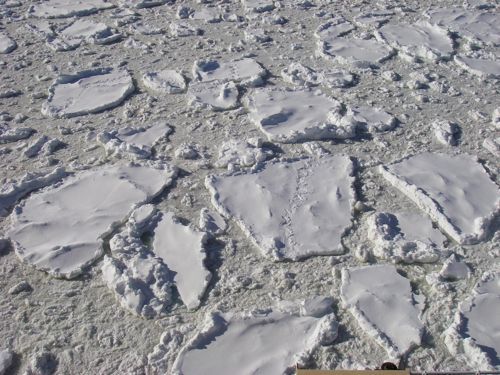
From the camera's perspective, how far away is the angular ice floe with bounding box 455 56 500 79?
3.07 meters

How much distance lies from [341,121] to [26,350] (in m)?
1.70

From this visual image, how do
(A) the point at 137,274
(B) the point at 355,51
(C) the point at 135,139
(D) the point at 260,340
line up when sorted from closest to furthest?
(D) the point at 260,340 → (A) the point at 137,274 → (C) the point at 135,139 → (B) the point at 355,51

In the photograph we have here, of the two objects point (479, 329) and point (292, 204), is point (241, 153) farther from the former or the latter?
point (479, 329)

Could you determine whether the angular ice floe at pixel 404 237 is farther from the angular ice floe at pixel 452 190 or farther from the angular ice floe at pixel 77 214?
the angular ice floe at pixel 77 214

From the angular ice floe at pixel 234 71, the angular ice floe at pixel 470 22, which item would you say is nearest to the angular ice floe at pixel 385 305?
the angular ice floe at pixel 234 71

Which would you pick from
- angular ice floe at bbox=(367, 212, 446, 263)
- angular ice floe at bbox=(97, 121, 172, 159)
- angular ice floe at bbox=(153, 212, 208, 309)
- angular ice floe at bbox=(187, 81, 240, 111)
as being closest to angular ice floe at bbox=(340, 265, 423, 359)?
angular ice floe at bbox=(367, 212, 446, 263)

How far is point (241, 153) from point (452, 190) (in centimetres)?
92

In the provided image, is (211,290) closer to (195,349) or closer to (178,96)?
(195,349)

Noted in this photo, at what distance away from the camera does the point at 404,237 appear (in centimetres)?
207

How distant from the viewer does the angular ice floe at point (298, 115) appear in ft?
8.57

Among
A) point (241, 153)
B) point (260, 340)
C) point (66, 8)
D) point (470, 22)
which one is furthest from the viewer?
point (66, 8)

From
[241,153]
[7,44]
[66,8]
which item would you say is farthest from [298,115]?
[66,8]

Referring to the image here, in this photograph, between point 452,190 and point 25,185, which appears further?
point 25,185

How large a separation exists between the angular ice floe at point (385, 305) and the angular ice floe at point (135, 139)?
1.16 m
